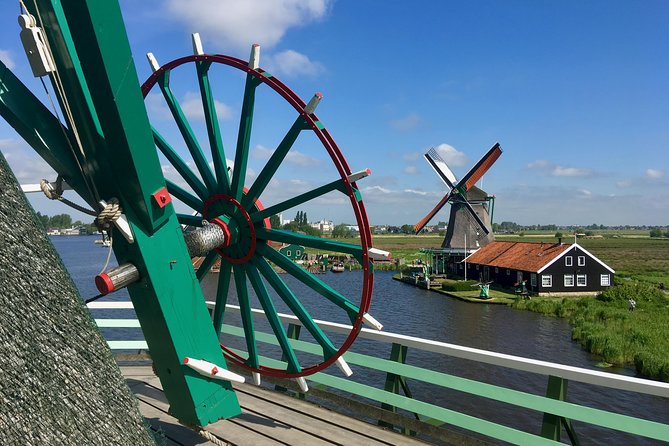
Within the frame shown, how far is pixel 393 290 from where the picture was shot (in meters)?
37.1

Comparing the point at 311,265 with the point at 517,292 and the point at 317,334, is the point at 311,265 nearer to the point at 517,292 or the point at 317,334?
the point at 517,292

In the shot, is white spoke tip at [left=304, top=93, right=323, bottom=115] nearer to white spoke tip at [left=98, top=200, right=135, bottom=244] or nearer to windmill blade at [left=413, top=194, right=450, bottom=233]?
white spoke tip at [left=98, top=200, right=135, bottom=244]

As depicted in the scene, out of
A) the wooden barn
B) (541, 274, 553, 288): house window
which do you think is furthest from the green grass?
the wooden barn

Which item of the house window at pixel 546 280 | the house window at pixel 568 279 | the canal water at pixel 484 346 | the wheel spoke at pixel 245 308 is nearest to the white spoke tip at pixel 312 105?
the wheel spoke at pixel 245 308

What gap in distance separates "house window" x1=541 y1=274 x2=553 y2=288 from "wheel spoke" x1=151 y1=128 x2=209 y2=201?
98.8 feet

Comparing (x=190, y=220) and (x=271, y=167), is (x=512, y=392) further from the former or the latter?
(x=190, y=220)

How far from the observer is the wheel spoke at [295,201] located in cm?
390

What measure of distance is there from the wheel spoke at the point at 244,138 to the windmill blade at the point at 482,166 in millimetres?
39574

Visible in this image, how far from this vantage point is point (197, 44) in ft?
13.5

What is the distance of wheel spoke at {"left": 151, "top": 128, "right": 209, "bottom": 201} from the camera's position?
14.6 feet

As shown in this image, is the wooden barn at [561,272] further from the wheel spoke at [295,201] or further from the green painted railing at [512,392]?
the wheel spoke at [295,201]

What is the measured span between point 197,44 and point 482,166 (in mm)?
40079

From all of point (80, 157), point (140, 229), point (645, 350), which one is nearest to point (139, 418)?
point (140, 229)

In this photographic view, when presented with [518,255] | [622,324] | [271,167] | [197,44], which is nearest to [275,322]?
[271,167]
